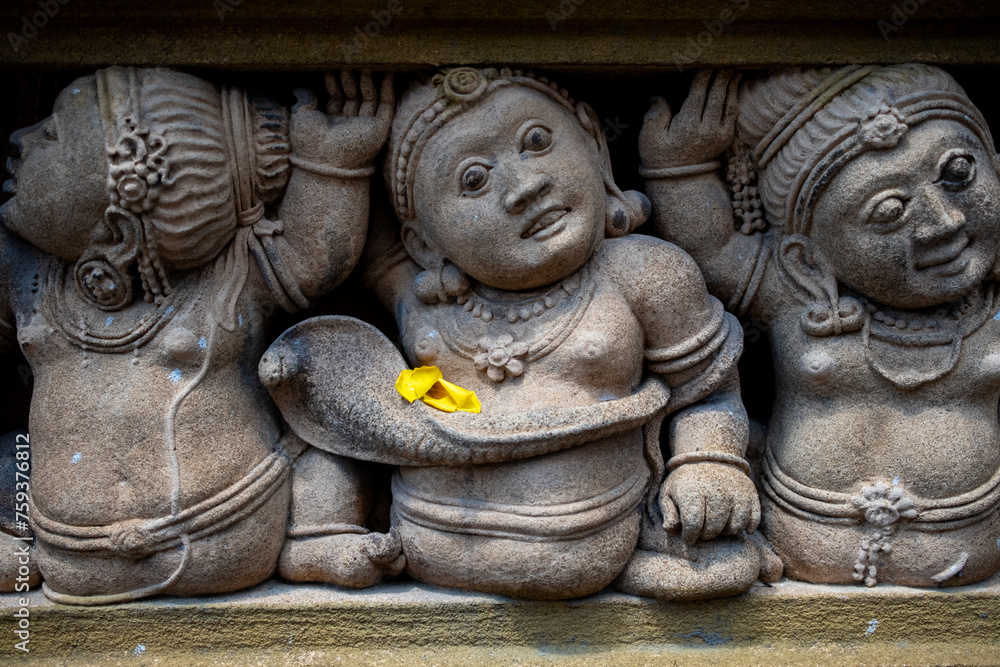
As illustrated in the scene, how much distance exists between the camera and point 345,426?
8.43 feet

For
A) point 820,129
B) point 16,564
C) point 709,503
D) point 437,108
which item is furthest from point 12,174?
point 820,129

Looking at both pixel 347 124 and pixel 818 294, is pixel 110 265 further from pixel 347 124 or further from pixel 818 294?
pixel 818 294

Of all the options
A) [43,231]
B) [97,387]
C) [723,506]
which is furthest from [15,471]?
[723,506]

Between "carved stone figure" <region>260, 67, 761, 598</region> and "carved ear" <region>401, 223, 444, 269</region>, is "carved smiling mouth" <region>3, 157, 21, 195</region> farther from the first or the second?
"carved ear" <region>401, 223, 444, 269</region>

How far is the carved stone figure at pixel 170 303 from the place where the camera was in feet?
7.88

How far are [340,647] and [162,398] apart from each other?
0.82 metres

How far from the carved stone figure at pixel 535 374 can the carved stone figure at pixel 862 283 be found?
7.1 inches

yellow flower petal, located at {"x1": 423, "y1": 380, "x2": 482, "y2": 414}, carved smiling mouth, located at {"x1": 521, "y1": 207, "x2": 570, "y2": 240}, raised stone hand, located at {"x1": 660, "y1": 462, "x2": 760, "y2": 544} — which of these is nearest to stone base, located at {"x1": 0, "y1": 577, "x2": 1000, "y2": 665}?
raised stone hand, located at {"x1": 660, "y1": 462, "x2": 760, "y2": 544}

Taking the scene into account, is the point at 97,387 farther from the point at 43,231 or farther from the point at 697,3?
the point at 697,3

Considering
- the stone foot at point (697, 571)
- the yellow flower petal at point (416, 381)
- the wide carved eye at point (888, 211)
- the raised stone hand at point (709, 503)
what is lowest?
the stone foot at point (697, 571)

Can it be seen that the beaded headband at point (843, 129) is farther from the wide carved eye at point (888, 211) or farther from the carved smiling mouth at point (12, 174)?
the carved smiling mouth at point (12, 174)

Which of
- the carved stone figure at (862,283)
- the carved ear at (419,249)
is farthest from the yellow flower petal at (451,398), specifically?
the carved stone figure at (862,283)

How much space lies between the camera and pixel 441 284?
2.61 m

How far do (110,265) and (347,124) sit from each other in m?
0.72
